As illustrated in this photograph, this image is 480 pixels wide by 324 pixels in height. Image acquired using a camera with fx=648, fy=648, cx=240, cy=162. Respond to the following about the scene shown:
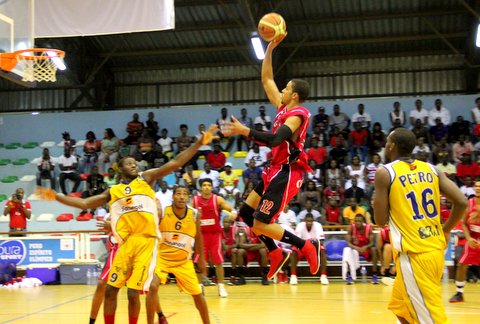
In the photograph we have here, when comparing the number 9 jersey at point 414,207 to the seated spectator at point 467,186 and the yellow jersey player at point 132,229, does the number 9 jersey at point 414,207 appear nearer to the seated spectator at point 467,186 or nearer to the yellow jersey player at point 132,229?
the yellow jersey player at point 132,229

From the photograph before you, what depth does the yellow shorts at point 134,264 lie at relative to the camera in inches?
283

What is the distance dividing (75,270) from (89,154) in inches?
241

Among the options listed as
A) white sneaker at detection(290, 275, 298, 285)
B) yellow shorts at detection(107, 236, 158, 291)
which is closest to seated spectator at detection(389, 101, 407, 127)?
white sneaker at detection(290, 275, 298, 285)

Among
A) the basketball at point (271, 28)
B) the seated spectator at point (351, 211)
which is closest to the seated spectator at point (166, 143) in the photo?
the seated spectator at point (351, 211)

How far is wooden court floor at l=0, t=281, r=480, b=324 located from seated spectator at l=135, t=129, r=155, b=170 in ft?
19.9

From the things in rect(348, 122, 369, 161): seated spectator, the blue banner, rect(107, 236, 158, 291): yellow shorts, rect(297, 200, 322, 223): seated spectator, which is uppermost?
rect(348, 122, 369, 161): seated spectator

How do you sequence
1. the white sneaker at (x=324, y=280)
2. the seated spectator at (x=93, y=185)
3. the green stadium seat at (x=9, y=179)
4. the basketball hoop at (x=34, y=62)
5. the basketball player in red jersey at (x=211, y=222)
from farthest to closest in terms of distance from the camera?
the green stadium seat at (x=9, y=179)
the seated spectator at (x=93, y=185)
the white sneaker at (x=324, y=280)
the basketball player in red jersey at (x=211, y=222)
the basketball hoop at (x=34, y=62)

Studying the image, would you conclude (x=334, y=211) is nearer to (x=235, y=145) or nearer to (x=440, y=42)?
(x=235, y=145)

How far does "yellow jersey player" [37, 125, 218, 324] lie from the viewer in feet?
23.5

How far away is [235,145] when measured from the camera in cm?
2159

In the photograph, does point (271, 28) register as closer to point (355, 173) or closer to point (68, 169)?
point (355, 173)

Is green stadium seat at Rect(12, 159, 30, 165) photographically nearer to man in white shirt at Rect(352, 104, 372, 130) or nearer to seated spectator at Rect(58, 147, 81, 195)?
seated spectator at Rect(58, 147, 81, 195)

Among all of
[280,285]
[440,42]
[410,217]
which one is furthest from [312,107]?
[410,217]

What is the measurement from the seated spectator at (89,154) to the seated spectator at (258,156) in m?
5.28
